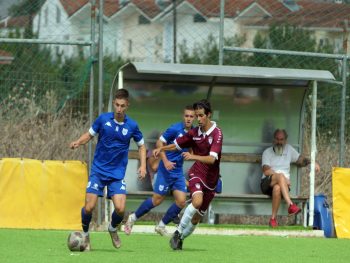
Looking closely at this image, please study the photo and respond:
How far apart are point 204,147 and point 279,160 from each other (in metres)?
5.15

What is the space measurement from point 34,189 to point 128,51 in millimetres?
6631

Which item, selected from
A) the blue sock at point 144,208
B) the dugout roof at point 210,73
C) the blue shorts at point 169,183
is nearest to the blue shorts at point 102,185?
the blue sock at point 144,208

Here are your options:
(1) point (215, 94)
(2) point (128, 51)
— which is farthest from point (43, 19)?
(1) point (215, 94)

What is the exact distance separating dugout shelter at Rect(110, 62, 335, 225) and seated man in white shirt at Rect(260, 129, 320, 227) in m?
0.29

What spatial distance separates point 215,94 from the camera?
1889 cm

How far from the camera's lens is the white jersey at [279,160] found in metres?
18.1

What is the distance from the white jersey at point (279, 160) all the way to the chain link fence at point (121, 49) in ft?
3.57

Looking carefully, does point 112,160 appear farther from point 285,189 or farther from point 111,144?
point 285,189

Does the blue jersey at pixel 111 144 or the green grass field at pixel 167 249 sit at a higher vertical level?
the blue jersey at pixel 111 144

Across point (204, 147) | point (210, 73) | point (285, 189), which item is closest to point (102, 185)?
point (204, 147)

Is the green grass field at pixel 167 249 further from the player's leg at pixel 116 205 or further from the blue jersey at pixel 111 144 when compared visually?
the blue jersey at pixel 111 144

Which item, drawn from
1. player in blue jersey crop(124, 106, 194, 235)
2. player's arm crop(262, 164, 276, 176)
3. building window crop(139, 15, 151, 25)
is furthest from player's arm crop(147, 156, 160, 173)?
building window crop(139, 15, 151, 25)

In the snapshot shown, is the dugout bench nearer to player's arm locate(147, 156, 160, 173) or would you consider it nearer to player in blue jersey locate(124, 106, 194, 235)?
player's arm locate(147, 156, 160, 173)

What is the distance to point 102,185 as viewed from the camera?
13344mm
